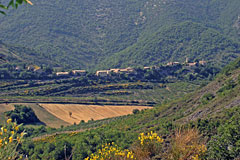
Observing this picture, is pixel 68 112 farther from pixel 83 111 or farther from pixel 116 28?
pixel 116 28

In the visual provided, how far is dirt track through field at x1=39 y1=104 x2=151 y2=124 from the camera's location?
155 feet

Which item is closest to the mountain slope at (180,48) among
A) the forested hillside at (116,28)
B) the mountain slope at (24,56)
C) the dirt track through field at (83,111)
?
the forested hillside at (116,28)

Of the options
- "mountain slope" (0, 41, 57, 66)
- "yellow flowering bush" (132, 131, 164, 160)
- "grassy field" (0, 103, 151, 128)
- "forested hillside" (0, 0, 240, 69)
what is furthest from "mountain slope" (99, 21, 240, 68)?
"yellow flowering bush" (132, 131, 164, 160)

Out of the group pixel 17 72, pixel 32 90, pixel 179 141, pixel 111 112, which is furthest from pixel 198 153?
pixel 17 72

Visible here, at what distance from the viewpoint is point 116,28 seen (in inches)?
5822

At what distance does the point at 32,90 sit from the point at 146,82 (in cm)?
2541

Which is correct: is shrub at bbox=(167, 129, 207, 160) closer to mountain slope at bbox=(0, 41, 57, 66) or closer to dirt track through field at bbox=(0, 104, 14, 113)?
dirt track through field at bbox=(0, 104, 14, 113)

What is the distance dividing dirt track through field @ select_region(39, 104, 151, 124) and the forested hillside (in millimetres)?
52738

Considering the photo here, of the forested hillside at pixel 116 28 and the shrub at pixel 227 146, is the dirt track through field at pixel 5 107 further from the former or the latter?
the forested hillside at pixel 116 28

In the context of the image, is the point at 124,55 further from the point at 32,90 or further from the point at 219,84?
the point at 219,84

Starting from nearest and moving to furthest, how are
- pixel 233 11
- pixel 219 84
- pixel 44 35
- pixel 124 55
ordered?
1. pixel 219 84
2. pixel 124 55
3. pixel 44 35
4. pixel 233 11

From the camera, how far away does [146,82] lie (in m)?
70.8

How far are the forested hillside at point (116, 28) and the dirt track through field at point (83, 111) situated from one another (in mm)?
52738

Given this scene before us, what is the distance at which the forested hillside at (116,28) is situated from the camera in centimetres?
11244
